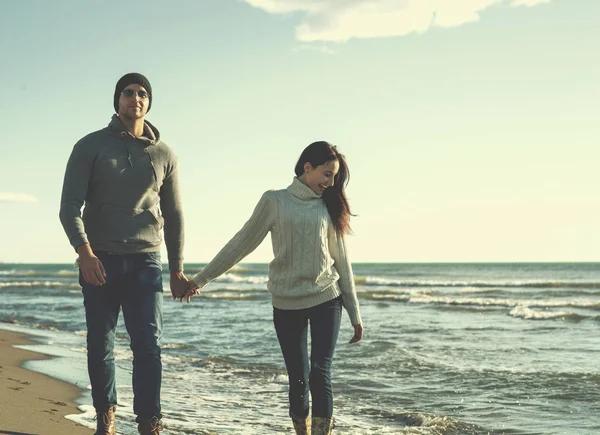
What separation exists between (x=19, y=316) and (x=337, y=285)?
47.9 ft

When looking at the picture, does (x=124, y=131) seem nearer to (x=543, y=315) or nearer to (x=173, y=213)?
(x=173, y=213)

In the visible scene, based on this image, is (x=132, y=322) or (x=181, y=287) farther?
(x=181, y=287)

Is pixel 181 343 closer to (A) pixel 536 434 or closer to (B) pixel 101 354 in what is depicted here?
(A) pixel 536 434

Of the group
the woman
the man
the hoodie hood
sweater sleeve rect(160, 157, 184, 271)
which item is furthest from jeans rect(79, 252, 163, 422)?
the hoodie hood

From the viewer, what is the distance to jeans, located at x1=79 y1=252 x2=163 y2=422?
3.47 metres

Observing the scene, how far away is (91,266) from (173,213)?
66 centimetres

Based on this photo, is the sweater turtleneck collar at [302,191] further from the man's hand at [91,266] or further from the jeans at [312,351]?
the man's hand at [91,266]

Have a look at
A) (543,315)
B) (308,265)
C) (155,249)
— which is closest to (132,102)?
(155,249)

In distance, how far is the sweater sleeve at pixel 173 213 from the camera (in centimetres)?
377

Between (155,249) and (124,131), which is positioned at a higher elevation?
(124,131)

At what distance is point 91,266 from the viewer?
328cm

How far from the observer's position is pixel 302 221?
370cm

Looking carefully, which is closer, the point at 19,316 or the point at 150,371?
the point at 150,371

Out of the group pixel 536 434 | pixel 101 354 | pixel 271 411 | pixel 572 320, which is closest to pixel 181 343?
pixel 271 411
